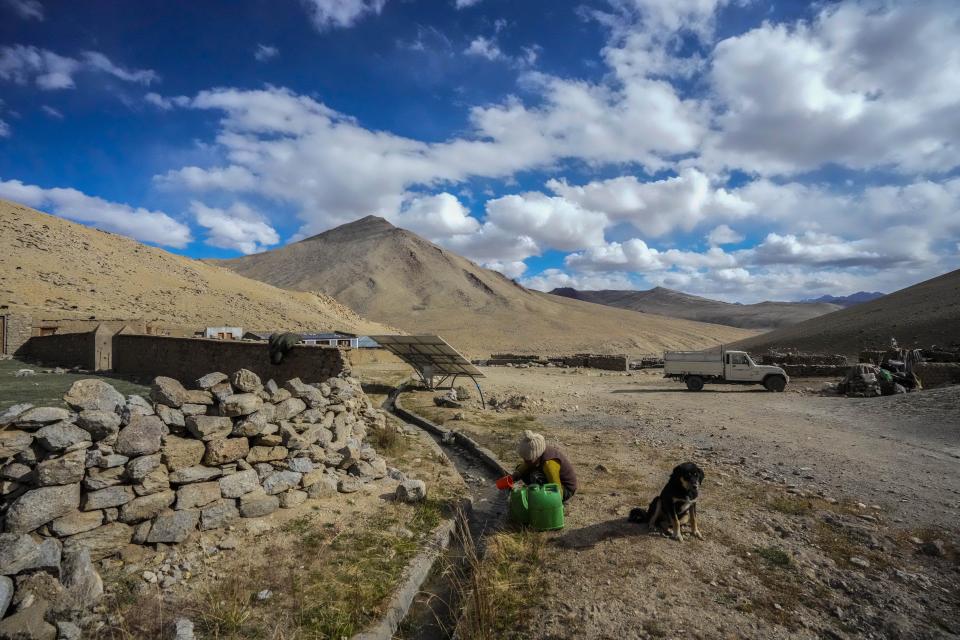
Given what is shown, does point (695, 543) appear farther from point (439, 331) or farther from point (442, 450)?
point (439, 331)

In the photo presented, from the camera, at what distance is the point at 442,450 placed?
1098 centimetres

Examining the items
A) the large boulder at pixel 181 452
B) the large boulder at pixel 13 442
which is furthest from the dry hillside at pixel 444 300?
the large boulder at pixel 13 442

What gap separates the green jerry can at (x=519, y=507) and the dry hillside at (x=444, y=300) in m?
44.8

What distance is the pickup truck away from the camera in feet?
67.5

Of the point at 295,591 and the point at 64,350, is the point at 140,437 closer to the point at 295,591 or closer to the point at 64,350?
the point at 295,591

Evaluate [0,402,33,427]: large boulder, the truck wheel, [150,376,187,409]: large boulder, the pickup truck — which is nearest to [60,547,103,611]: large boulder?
[0,402,33,427]: large boulder

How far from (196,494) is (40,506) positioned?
1.41 meters

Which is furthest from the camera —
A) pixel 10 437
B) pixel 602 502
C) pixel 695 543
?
pixel 602 502

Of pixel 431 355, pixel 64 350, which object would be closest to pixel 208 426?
pixel 431 355

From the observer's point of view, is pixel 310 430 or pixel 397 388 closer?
pixel 310 430

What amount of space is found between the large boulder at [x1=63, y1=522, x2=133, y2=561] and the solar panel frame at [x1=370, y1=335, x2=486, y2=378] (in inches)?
475

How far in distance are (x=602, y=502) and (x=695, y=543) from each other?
1.60 meters

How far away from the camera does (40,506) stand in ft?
14.9

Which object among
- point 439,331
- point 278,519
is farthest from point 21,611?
point 439,331
